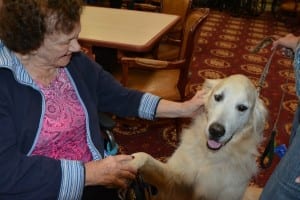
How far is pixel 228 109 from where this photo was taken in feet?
5.63

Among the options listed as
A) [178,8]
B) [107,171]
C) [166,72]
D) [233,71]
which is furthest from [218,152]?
[233,71]

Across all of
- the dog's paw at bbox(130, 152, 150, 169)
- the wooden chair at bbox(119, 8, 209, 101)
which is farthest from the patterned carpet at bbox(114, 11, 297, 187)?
the dog's paw at bbox(130, 152, 150, 169)

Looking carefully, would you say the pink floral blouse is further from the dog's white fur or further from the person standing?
the person standing

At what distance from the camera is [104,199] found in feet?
4.92

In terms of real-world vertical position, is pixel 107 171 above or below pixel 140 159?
above

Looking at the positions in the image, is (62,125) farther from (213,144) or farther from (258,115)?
(258,115)

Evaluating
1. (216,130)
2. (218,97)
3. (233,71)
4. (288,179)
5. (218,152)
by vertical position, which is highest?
(288,179)

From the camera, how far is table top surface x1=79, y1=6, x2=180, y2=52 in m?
2.37

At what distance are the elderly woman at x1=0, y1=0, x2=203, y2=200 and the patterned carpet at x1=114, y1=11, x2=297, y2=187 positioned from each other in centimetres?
110

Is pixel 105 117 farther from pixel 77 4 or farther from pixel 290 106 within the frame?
pixel 290 106

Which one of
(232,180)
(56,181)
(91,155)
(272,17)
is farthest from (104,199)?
(272,17)

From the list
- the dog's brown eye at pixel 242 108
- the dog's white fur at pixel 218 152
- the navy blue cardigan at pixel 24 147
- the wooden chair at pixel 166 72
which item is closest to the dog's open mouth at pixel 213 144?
the dog's white fur at pixel 218 152

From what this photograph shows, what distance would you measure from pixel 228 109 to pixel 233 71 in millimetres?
2860

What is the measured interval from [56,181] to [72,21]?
549 mm
